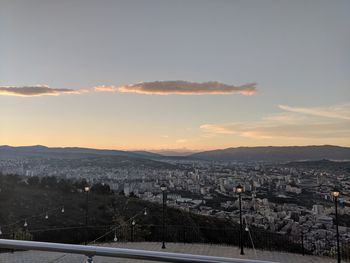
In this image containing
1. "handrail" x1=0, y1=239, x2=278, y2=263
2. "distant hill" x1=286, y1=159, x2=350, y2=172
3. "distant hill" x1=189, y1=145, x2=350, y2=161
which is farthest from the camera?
"distant hill" x1=189, y1=145, x2=350, y2=161

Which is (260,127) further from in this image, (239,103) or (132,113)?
(132,113)

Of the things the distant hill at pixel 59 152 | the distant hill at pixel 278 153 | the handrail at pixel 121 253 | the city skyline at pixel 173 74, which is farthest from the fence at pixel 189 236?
the handrail at pixel 121 253

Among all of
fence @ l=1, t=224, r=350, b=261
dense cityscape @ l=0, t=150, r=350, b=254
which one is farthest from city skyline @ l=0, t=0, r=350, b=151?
fence @ l=1, t=224, r=350, b=261

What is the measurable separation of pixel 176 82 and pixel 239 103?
70.4 inches

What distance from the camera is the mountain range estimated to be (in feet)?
26.5

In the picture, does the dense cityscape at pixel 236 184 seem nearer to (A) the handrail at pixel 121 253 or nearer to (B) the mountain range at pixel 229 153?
(B) the mountain range at pixel 229 153

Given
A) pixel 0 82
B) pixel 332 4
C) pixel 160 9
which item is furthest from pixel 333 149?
pixel 0 82

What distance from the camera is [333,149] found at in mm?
7895

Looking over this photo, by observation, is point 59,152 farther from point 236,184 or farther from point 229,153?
point 236,184

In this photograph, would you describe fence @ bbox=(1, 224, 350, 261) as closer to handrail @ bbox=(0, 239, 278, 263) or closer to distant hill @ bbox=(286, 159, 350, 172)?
distant hill @ bbox=(286, 159, 350, 172)

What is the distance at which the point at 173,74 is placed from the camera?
9.07 metres

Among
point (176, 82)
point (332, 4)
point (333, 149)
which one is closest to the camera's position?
point (332, 4)

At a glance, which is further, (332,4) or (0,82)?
(332,4)

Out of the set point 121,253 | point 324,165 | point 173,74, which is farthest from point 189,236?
point 121,253
